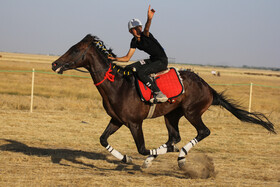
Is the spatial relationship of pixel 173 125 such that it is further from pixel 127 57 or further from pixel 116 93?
pixel 127 57

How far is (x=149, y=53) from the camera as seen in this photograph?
728 centimetres

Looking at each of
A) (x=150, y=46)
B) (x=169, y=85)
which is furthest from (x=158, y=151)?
(x=150, y=46)

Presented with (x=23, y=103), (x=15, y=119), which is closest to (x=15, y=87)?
(x=23, y=103)

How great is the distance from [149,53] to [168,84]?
2.43 ft

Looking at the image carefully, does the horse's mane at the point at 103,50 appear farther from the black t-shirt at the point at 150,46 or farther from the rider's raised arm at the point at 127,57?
the black t-shirt at the point at 150,46

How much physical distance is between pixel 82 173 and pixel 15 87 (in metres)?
19.9

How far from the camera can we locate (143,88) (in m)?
7.13

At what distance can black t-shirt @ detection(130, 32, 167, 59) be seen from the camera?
23.1ft

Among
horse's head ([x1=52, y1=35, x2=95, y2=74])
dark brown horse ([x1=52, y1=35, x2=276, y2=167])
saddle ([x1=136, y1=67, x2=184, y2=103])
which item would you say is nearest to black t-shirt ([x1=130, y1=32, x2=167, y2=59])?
saddle ([x1=136, y1=67, x2=184, y2=103])

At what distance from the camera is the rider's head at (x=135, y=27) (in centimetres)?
694

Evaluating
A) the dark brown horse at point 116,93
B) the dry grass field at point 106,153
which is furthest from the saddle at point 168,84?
the dry grass field at point 106,153

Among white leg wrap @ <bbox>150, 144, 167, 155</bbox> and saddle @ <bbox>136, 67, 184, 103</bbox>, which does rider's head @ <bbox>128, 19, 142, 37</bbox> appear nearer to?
saddle @ <bbox>136, 67, 184, 103</bbox>

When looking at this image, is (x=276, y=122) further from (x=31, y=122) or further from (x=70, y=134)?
(x=31, y=122)

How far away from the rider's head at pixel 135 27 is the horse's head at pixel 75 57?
0.83 meters
